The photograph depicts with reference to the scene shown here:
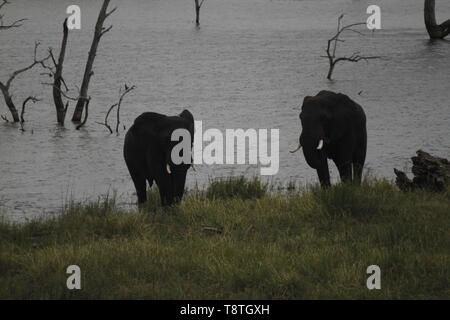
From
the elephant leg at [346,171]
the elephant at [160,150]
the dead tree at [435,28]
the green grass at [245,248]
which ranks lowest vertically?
the green grass at [245,248]

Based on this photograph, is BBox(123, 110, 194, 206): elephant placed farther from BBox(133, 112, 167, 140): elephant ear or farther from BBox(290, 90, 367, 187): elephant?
BBox(290, 90, 367, 187): elephant

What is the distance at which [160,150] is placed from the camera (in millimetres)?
10844

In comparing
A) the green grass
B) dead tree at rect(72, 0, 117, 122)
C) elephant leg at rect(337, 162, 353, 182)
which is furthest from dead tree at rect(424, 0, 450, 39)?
the green grass

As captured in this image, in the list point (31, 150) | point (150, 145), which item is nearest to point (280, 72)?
point (31, 150)

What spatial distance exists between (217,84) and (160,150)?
71.3 feet

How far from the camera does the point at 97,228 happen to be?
35.3 ft

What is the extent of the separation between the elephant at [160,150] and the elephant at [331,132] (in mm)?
1486

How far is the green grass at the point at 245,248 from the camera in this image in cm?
835

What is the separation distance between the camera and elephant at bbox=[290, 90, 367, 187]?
1148 centimetres

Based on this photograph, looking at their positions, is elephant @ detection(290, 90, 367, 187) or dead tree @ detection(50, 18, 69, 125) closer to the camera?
elephant @ detection(290, 90, 367, 187)

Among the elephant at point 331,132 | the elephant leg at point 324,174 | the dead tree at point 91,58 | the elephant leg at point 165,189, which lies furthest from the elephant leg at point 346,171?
the dead tree at point 91,58

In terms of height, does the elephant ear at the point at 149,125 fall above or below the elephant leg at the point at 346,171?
above

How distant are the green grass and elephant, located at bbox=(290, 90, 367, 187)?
1.41 feet

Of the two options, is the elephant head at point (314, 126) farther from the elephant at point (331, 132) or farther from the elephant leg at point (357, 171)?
the elephant leg at point (357, 171)
